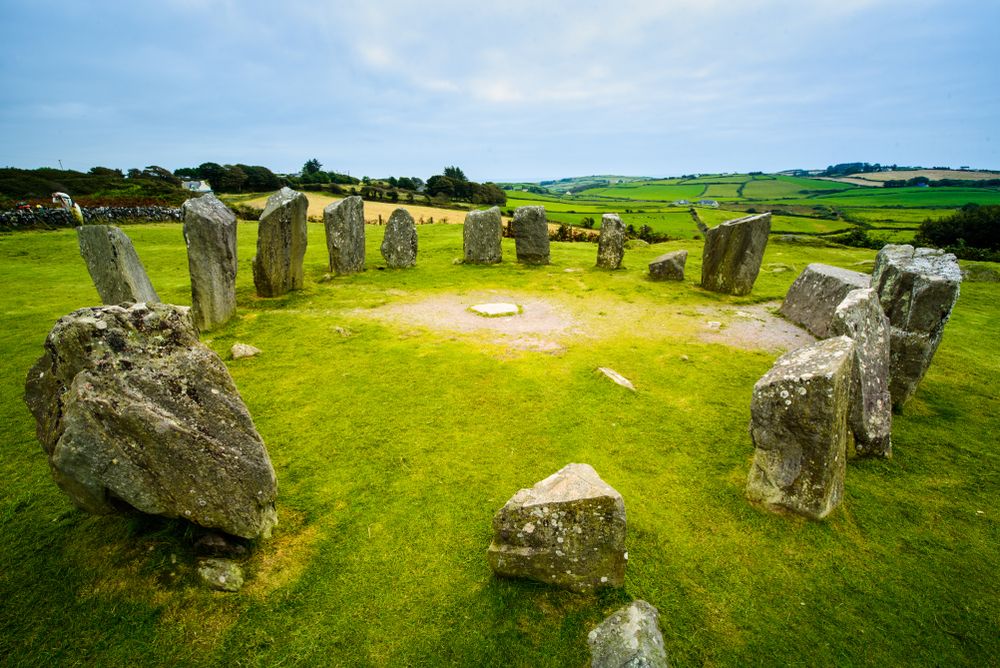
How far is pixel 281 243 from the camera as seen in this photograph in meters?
11.7

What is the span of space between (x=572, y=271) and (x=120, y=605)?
48.4ft

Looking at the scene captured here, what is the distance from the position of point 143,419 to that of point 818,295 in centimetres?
1232

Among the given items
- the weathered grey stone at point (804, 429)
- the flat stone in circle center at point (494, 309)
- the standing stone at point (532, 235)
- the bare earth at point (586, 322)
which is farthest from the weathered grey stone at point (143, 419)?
the standing stone at point (532, 235)

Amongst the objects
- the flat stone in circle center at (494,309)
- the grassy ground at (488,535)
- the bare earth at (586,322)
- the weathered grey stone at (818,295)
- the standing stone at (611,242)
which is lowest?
the grassy ground at (488,535)

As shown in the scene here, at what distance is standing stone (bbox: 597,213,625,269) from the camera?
16250 mm

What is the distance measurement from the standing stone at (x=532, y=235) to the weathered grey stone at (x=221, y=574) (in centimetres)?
1470

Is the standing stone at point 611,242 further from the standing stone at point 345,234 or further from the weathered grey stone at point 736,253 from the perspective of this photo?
the standing stone at point 345,234

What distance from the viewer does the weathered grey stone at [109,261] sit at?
8.16 meters

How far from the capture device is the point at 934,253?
7.77 meters

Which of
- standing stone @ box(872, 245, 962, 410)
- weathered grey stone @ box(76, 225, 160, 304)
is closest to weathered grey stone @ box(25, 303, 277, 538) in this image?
weathered grey stone @ box(76, 225, 160, 304)

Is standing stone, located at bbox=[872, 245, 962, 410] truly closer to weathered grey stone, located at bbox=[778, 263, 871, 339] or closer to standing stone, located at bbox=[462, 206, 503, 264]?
weathered grey stone, located at bbox=[778, 263, 871, 339]

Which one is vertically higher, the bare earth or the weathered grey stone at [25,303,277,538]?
the weathered grey stone at [25,303,277,538]

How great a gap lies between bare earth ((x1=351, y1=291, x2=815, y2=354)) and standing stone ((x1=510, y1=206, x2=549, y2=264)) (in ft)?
15.6

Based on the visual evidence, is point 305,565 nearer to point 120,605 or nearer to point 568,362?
point 120,605
